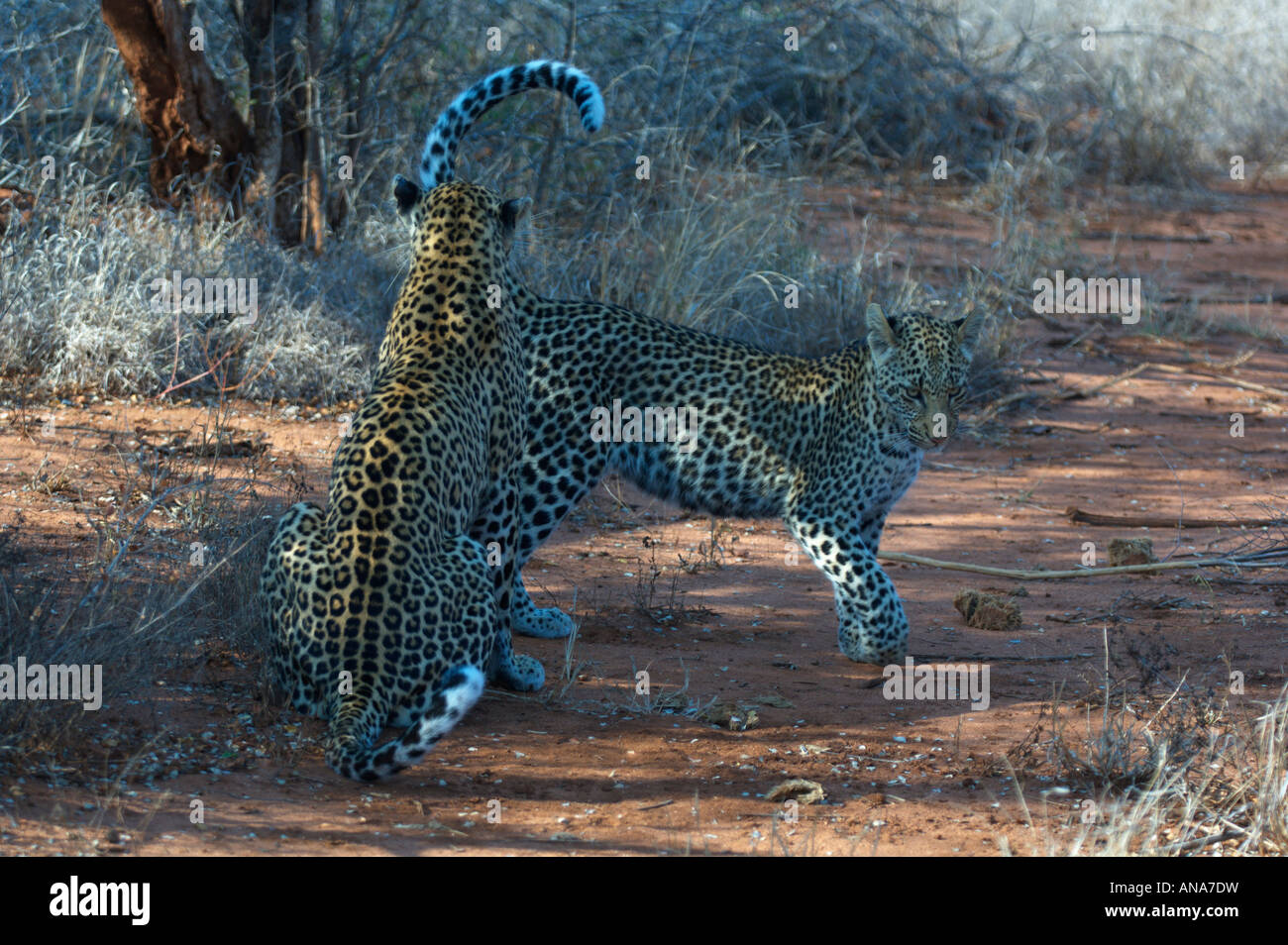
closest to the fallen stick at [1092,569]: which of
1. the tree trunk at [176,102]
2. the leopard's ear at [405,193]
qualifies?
the leopard's ear at [405,193]

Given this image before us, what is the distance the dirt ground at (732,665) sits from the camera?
4383 mm

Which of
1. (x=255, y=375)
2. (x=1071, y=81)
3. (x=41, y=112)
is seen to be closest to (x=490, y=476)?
(x=255, y=375)

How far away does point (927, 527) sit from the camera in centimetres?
848

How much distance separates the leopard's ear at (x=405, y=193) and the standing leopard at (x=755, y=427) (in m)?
0.52

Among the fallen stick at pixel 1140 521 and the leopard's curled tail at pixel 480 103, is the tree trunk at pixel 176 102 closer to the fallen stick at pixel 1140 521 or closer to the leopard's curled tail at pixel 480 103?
the leopard's curled tail at pixel 480 103

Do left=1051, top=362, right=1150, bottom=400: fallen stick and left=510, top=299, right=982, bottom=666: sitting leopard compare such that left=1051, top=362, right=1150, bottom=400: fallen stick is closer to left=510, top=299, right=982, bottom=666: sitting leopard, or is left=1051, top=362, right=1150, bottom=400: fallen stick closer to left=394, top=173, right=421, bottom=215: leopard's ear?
left=510, top=299, right=982, bottom=666: sitting leopard

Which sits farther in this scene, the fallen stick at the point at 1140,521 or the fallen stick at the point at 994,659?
the fallen stick at the point at 1140,521

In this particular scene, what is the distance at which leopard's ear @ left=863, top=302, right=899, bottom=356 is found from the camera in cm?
633

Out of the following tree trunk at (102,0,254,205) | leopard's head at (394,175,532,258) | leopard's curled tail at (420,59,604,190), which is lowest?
leopard's head at (394,175,532,258)

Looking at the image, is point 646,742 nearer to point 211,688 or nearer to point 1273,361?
point 211,688

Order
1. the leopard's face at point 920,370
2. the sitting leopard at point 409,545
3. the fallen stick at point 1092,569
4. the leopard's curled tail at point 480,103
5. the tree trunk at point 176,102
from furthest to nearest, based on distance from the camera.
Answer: the tree trunk at point 176,102 → the fallen stick at point 1092,569 → the leopard's face at point 920,370 → the leopard's curled tail at point 480,103 → the sitting leopard at point 409,545

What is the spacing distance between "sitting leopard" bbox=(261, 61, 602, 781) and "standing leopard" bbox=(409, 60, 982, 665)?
692mm

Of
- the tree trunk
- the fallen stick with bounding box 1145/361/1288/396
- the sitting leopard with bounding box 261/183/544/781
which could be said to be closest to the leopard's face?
the sitting leopard with bounding box 261/183/544/781

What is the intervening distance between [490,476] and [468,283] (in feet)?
2.33
